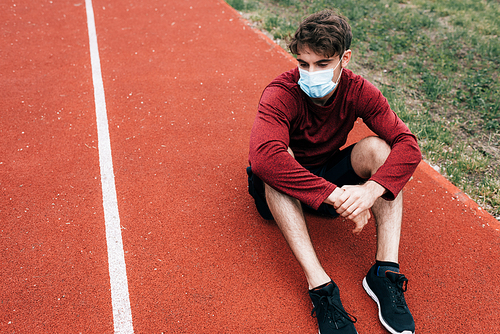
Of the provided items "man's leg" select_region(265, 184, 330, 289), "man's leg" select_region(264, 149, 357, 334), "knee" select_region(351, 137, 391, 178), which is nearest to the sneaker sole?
"man's leg" select_region(264, 149, 357, 334)

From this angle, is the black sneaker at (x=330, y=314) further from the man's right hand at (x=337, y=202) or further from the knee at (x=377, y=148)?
the knee at (x=377, y=148)

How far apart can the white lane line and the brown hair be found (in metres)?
2.06

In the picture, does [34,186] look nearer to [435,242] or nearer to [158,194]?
[158,194]

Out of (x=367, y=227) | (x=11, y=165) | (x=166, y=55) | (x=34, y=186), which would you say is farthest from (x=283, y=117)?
(x=166, y=55)

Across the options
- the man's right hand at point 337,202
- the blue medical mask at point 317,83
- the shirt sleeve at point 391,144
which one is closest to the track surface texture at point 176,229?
the man's right hand at point 337,202

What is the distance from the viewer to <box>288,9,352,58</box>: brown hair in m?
2.45

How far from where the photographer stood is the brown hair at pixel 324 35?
2.45 m

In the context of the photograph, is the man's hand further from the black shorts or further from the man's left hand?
the black shorts

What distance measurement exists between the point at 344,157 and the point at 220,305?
1.42 metres

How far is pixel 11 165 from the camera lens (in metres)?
3.61

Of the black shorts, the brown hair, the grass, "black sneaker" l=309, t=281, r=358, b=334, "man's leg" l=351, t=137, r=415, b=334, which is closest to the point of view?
"black sneaker" l=309, t=281, r=358, b=334

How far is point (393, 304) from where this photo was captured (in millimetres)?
2355

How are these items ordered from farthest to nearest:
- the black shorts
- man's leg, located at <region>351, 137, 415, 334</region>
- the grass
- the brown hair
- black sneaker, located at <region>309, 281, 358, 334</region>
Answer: the grass → the black shorts → the brown hair → man's leg, located at <region>351, 137, 415, 334</region> → black sneaker, located at <region>309, 281, 358, 334</region>

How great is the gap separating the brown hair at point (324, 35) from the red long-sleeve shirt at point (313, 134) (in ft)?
0.75
